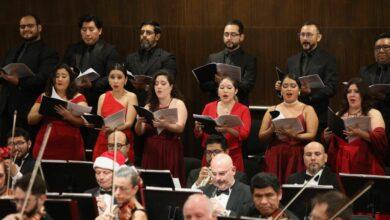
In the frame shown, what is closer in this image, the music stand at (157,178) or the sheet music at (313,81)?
the music stand at (157,178)

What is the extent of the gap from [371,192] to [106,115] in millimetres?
2523

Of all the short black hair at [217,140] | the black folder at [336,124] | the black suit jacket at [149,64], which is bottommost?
the short black hair at [217,140]

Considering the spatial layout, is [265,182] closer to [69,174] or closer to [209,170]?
[209,170]

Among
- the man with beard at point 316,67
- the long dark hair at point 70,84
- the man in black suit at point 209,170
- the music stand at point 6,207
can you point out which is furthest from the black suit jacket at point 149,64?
the music stand at point 6,207

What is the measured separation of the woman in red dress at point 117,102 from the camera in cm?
745

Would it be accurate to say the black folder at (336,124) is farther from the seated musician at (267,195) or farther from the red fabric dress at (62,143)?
the red fabric dress at (62,143)

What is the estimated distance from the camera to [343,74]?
8539 millimetres

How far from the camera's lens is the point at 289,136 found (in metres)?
7.05

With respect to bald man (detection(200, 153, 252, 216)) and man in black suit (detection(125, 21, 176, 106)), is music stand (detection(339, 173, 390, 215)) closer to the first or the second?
bald man (detection(200, 153, 252, 216))

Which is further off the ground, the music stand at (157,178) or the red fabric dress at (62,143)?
the red fabric dress at (62,143)

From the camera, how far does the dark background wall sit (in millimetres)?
8500

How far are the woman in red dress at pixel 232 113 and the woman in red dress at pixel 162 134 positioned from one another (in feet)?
0.72

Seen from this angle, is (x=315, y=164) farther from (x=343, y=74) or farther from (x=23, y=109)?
(x=23, y=109)

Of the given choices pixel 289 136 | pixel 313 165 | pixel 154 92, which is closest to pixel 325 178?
pixel 313 165
